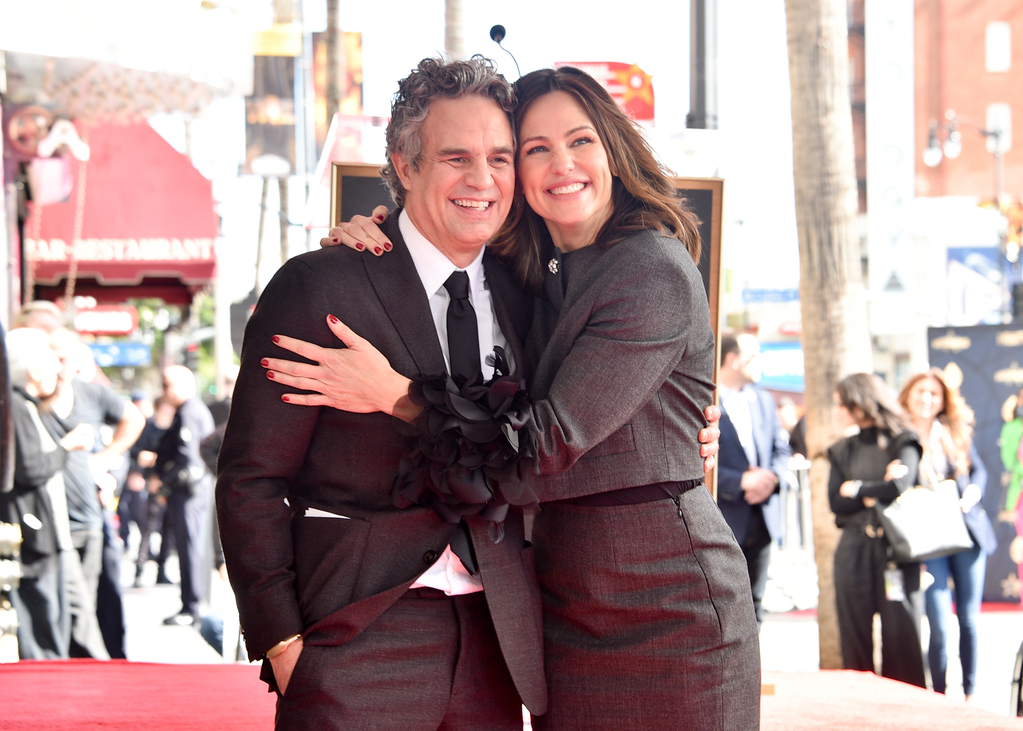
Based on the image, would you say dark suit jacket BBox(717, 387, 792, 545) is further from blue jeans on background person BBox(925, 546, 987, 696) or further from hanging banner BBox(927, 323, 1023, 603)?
hanging banner BBox(927, 323, 1023, 603)

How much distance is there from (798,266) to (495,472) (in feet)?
16.2

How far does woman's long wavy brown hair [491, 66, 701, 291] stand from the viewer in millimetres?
2088

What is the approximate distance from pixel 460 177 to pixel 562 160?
25 cm

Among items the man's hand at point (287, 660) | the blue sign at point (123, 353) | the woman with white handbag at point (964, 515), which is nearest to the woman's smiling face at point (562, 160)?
the man's hand at point (287, 660)

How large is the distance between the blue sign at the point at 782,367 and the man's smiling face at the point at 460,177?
12352 mm

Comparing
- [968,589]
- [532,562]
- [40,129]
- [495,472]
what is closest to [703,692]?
[532,562]

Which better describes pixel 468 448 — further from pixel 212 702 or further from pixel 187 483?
pixel 187 483

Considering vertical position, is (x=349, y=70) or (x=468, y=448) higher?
(x=349, y=70)

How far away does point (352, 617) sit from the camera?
175 cm

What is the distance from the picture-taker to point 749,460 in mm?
5320

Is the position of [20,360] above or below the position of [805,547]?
above

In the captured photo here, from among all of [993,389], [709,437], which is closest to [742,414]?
[993,389]

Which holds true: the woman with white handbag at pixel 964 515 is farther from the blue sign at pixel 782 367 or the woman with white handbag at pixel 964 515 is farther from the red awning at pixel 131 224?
the blue sign at pixel 782 367

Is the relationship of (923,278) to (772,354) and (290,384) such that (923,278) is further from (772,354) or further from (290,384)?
(290,384)
